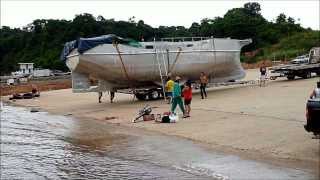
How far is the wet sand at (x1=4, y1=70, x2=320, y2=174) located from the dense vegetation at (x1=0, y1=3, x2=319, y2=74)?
47931 millimetres

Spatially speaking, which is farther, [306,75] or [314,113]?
[306,75]

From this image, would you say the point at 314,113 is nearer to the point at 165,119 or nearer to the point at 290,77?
the point at 165,119

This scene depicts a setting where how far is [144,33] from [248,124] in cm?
6905

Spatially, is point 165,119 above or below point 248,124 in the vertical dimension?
below

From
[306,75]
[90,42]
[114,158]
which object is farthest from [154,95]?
[114,158]

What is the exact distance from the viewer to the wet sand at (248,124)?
445 inches

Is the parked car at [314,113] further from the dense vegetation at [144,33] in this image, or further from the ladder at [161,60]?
the dense vegetation at [144,33]

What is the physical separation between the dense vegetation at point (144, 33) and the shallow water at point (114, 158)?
56910 mm

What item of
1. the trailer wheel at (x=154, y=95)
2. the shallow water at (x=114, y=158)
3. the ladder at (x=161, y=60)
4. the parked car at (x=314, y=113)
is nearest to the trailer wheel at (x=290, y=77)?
the ladder at (x=161, y=60)

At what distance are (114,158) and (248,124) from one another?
4.85m

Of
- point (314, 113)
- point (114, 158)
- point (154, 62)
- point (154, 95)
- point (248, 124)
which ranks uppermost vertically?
point (154, 62)

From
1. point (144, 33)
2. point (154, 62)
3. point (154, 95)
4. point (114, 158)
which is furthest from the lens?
point (144, 33)

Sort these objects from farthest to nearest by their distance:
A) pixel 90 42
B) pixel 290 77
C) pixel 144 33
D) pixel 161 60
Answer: pixel 144 33 → pixel 290 77 → pixel 161 60 → pixel 90 42

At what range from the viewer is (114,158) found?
12.6 m
